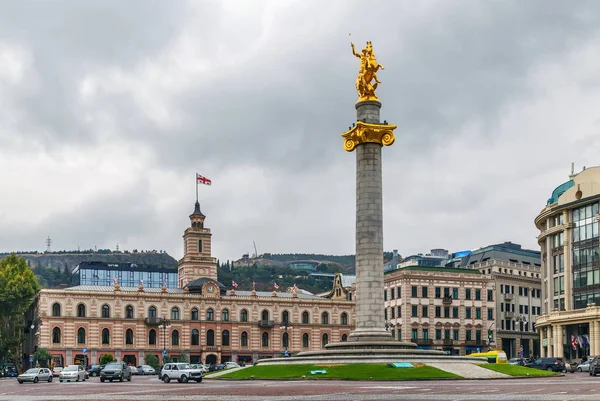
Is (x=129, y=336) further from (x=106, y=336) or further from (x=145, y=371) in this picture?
(x=145, y=371)

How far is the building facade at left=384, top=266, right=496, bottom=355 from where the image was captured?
128m

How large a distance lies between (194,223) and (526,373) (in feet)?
299

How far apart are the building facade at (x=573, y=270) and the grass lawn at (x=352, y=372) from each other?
143 ft

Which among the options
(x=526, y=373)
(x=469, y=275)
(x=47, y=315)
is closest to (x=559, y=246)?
(x=469, y=275)

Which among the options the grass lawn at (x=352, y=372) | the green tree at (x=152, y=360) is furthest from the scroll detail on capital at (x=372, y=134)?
the green tree at (x=152, y=360)

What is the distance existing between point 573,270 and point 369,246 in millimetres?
45886

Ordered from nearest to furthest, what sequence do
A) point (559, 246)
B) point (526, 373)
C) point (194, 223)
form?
point (526, 373) < point (559, 246) < point (194, 223)

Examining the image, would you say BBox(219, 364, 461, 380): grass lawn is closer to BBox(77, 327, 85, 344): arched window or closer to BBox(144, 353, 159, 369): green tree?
BBox(144, 353, 159, 369): green tree

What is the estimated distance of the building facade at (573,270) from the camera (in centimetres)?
9738

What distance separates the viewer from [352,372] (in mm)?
56562

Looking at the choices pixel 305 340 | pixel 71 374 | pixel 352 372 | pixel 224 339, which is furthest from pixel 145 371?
pixel 352 372

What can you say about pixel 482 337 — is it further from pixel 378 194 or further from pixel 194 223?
pixel 378 194

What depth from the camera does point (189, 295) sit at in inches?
5217

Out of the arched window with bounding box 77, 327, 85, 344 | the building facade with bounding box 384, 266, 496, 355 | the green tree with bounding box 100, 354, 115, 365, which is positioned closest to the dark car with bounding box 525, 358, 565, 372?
the building facade with bounding box 384, 266, 496, 355
